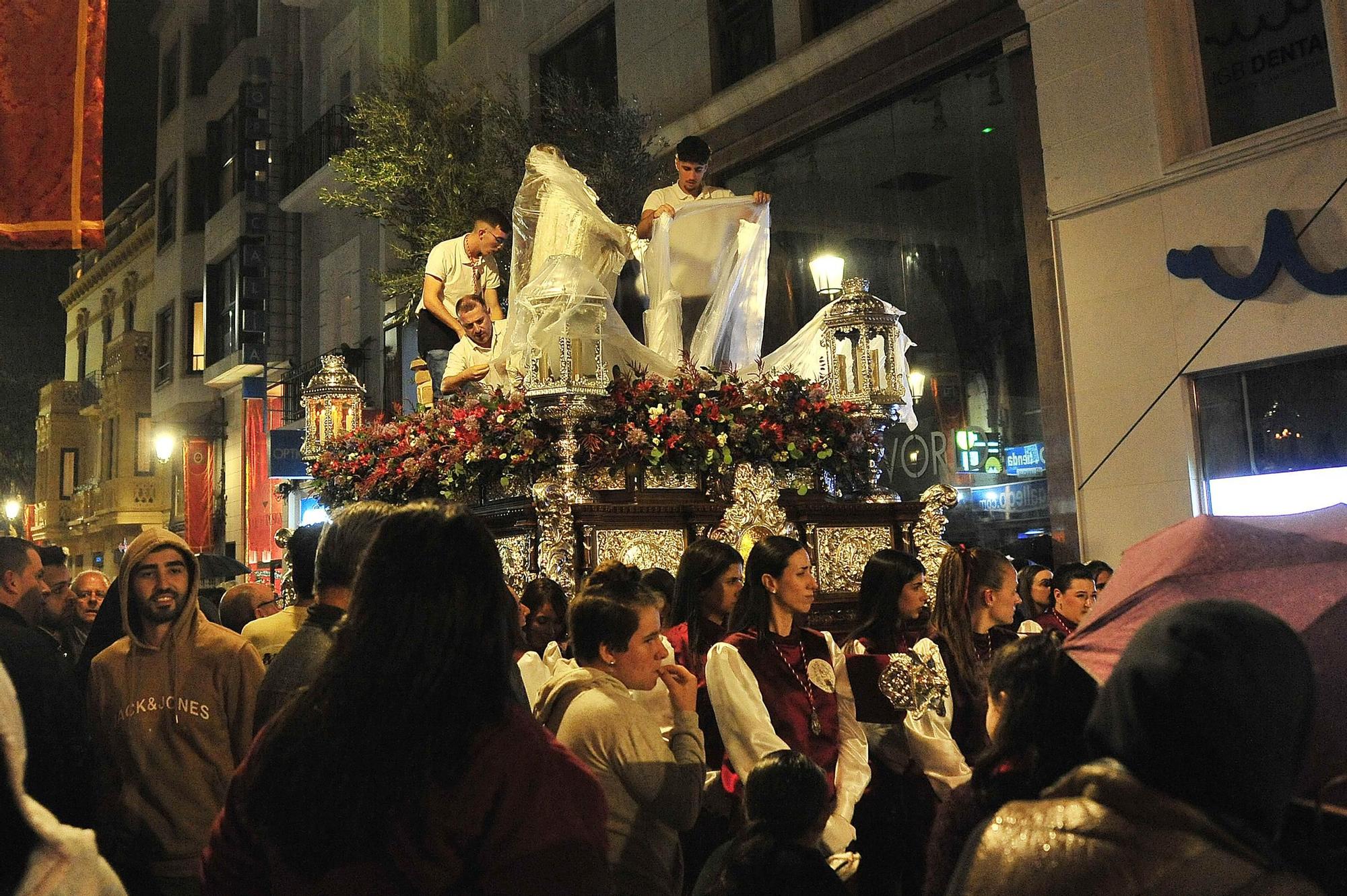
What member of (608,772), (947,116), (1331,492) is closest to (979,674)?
(608,772)

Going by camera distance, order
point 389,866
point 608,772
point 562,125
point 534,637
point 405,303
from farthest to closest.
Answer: point 405,303 → point 562,125 → point 534,637 → point 608,772 → point 389,866

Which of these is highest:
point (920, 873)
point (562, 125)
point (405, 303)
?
point (562, 125)

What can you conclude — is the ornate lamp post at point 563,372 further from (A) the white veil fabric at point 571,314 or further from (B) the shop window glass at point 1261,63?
(B) the shop window glass at point 1261,63

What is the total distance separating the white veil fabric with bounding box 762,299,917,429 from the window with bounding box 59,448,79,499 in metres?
42.2

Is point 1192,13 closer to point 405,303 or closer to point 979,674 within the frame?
point 979,674

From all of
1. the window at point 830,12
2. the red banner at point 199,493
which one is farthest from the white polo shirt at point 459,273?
the red banner at point 199,493

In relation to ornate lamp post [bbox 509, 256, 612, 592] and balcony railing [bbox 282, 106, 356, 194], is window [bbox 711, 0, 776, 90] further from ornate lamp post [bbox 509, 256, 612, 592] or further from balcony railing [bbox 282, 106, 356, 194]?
balcony railing [bbox 282, 106, 356, 194]

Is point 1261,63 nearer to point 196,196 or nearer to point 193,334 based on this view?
point 193,334

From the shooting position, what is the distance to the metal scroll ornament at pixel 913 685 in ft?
→ 14.7

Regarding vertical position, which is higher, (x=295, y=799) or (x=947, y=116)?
(x=947, y=116)

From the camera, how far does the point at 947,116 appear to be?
44.1ft

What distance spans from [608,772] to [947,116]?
11741 mm

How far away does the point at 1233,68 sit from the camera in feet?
34.9

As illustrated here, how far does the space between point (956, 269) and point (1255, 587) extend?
10.7m
